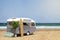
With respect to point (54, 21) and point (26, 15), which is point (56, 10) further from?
point (26, 15)

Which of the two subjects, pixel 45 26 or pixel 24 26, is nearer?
pixel 24 26

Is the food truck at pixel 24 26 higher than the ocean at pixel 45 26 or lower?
higher

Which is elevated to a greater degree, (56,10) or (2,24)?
(56,10)

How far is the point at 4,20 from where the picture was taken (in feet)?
3.98

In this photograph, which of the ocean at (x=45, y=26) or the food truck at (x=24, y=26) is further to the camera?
the ocean at (x=45, y=26)

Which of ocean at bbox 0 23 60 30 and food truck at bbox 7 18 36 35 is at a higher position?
food truck at bbox 7 18 36 35

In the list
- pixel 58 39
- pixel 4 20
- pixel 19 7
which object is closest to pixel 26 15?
pixel 19 7

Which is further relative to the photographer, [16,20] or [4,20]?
[4,20]

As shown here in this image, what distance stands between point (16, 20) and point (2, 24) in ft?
0.98

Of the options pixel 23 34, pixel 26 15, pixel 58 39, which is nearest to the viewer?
pixel 58 39

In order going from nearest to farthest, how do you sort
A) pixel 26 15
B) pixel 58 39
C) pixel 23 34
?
1. pixel 58 39
2. pixel 23 34
3. pixel 26 15

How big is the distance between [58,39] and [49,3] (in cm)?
43

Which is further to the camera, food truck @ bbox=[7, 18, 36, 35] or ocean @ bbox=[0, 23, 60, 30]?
ocean @ bbox=[0, 23, 60, 30]

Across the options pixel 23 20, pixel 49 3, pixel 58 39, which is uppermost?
pixel 49 3
